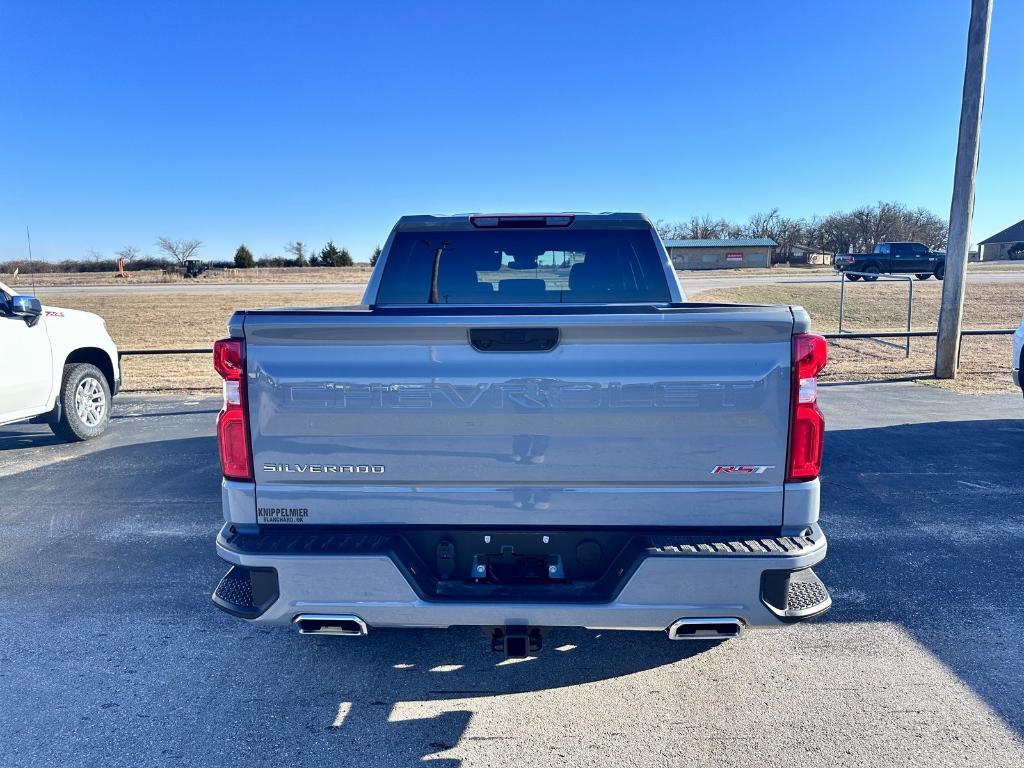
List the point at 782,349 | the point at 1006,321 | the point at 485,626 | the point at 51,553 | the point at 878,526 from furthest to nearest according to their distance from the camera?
the point at 1006,321 < the point at 878,526 < the point at 51,553 < the point at 485,626 < the point at 782,349

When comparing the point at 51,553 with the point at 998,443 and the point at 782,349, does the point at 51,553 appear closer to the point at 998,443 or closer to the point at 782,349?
the point at 782,349

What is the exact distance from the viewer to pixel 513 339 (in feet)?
7.88

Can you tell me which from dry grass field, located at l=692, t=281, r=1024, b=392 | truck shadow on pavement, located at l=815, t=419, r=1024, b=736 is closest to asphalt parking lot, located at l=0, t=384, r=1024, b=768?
truck shadow on pavement, located at l=815, t=419, r=1024, b=736

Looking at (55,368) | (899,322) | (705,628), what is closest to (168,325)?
(55,368)

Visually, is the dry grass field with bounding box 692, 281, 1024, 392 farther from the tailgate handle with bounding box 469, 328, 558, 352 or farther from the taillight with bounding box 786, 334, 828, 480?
the tailgate handle with bounding box 469, 328, 558, 352

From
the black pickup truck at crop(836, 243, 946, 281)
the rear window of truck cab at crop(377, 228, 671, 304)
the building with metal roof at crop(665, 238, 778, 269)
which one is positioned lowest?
the rear window of truck cab at crop(377, 228, 671, 304)

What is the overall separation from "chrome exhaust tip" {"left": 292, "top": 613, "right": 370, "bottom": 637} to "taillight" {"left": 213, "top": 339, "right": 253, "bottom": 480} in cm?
56

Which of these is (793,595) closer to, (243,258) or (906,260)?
(906,260)

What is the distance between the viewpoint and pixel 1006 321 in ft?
66.1

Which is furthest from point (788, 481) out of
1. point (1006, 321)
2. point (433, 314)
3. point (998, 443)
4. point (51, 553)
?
point (1006, 321)

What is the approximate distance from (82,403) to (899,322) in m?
20.6

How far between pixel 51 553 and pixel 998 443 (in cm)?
856

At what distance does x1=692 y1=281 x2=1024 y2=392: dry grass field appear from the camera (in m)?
11.8

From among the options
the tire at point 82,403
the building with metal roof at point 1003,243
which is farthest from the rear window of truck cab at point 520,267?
the building with metal roof at point 1003,243
